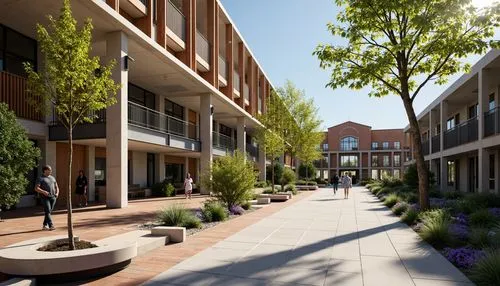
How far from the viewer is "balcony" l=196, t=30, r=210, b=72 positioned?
73.8ft

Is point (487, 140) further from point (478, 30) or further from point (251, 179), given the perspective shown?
point (251, 179)

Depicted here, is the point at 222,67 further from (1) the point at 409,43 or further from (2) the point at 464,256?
(2) the point at 464,256

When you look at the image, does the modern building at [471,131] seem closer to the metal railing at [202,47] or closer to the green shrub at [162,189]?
the metal railing at [202,47]

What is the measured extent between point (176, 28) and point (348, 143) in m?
61.6

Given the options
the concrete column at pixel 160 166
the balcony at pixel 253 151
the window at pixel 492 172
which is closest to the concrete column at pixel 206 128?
the concrete column at pixel 160 166

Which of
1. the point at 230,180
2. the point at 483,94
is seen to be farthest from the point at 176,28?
the point at 483,94

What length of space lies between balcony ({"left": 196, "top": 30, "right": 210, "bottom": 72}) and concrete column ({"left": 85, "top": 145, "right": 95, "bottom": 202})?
785 centimetres

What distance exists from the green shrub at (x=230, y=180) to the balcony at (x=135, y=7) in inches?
290

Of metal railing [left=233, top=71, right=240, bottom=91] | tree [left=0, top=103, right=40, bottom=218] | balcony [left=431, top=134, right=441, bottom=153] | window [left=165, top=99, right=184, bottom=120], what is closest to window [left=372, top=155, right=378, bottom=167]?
balcony [left=431, top=134, right=441, bottom=153]

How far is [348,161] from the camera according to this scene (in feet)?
248

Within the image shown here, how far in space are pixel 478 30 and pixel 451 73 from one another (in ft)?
6.22

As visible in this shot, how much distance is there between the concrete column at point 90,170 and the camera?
61.1ft

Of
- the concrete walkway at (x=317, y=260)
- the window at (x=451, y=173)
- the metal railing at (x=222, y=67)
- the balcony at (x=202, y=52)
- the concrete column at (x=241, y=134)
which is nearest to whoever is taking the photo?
the concrete walkway at (x=317, y=260)

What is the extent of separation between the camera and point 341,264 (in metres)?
6.58
